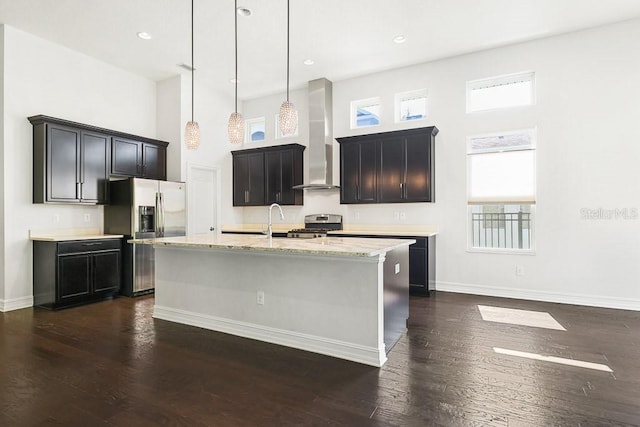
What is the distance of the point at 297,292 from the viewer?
3.19 metres

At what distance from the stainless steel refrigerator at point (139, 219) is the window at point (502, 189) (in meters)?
4.72

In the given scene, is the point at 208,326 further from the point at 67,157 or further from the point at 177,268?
the point at 67,157

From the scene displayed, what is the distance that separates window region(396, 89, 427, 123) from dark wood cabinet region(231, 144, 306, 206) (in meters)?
1.87

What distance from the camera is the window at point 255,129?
7.34 m

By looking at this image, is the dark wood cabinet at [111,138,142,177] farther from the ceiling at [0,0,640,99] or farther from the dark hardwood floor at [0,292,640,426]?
the dark hardwood floor at [0,292,640,426]

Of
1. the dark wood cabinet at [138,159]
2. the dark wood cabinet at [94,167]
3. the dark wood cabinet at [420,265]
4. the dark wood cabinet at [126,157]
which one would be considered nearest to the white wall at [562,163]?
the dark wood cabinet at [420,265]

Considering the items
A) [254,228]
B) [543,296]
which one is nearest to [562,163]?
[543,296]

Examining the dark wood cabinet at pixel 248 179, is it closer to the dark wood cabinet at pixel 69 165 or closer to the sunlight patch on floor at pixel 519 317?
the dark wood cabinet at pixel 69 165

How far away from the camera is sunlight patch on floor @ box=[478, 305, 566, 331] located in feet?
12.4

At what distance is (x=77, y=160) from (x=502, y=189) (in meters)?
6.06

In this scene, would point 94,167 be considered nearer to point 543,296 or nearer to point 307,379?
point 307,379

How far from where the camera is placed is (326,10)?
4.14 meters

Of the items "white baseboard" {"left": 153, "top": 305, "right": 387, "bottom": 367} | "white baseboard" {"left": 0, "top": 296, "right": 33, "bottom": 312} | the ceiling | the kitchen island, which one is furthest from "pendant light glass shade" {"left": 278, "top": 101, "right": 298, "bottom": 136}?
"white baseboard" {"left": 0, "top": 296, "right": 33, "bottom": 312}

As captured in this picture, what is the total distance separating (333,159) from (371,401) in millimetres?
4643
